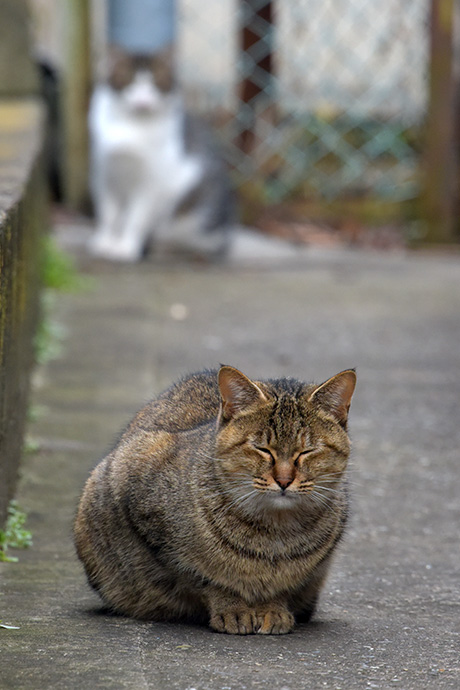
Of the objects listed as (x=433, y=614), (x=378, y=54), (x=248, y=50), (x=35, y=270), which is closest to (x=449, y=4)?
(x=378, y=54)

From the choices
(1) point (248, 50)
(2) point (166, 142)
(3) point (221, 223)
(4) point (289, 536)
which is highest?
(1) point (248, 50)

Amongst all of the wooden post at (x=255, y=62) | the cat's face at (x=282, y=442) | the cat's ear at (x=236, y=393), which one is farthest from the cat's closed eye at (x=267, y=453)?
the wooden post at (x=255, y=62)

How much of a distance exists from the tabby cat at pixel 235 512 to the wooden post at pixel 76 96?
6.21 m

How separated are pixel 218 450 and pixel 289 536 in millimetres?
258

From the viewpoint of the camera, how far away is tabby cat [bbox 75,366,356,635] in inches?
101

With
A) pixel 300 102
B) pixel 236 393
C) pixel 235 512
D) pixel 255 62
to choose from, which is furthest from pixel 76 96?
pixel 235 512

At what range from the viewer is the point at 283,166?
9117 millimetres

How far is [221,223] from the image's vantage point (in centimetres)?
788

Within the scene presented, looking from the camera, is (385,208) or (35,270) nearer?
→ (35,270)

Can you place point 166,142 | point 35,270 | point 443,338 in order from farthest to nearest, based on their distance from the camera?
point 166,142 → point 443,338 → point 35,270

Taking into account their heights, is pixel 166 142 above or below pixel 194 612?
above

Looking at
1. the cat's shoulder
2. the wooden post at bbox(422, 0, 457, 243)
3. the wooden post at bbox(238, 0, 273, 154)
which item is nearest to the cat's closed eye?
the cat's shoulder

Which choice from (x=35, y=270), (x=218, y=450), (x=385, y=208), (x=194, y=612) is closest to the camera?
(x=218, y=450)

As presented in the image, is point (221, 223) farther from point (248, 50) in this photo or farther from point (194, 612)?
point (194, 612)
